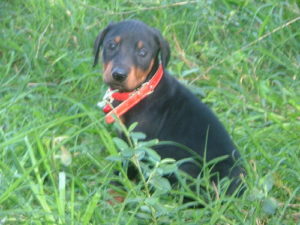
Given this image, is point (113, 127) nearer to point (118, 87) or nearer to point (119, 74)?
point (118, 87)

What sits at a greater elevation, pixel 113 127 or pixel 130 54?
pixel 130 54

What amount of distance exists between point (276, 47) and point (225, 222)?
2.71 m

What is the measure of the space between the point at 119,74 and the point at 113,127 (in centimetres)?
74

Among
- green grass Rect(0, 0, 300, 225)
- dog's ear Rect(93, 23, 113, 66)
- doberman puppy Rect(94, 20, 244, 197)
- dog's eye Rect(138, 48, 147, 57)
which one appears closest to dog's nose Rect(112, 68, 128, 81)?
doberman puppy Rect(94, 20, 244, 197)

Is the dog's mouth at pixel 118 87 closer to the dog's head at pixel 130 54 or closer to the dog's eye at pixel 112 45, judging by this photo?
the dog's head at pixel 130 54

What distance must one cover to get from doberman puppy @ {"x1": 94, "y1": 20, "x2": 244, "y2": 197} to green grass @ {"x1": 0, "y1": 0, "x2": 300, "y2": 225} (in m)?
0.22

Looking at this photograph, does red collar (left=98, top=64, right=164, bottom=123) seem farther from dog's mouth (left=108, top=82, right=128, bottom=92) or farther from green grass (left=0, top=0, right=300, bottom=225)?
green grass (left=0, top=0, right=300, bottom=225)

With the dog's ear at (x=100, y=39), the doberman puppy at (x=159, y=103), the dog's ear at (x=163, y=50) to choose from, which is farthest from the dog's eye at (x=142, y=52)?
the dog's ear at (x=100, y=39)

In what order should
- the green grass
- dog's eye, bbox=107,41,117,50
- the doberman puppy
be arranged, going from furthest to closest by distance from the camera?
dog's eye, bbox=107,41,117,50
the doberman puppy
the green grass

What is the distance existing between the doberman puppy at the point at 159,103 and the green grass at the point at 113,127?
218 mm

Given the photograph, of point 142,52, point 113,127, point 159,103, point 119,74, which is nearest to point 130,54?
point 142,52

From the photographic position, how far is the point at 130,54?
4984mm

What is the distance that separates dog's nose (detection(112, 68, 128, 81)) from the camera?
4840mm

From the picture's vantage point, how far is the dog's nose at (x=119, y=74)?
15.9ft
